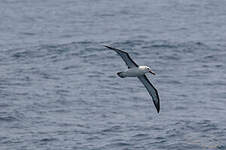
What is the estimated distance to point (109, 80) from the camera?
49.0 meters

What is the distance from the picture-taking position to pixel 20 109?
4284cm

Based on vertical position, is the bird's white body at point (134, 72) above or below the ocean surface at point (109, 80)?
above

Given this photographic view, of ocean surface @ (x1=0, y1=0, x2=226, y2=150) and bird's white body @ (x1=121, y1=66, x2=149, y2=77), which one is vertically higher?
bird's white body @ (x1=121, y1=66, x2=149, y2=77)

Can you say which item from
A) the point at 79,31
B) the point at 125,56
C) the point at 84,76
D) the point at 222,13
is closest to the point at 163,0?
the point at 222,13

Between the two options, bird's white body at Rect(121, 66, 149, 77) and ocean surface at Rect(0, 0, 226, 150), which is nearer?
bird's white body at Rect(121, 66, 149, 77)

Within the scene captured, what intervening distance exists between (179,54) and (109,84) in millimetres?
8315

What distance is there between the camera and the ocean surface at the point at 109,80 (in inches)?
1533

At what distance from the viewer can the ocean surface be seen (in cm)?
3894

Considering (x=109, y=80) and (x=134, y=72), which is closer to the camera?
(x=134, y=72)

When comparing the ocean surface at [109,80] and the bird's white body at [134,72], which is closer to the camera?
the bird's white body at [134,72]

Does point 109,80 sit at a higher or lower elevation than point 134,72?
lower

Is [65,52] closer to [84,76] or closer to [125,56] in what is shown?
[84,76]

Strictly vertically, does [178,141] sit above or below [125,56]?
below

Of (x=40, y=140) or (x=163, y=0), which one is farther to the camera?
(x=163, y=0)
